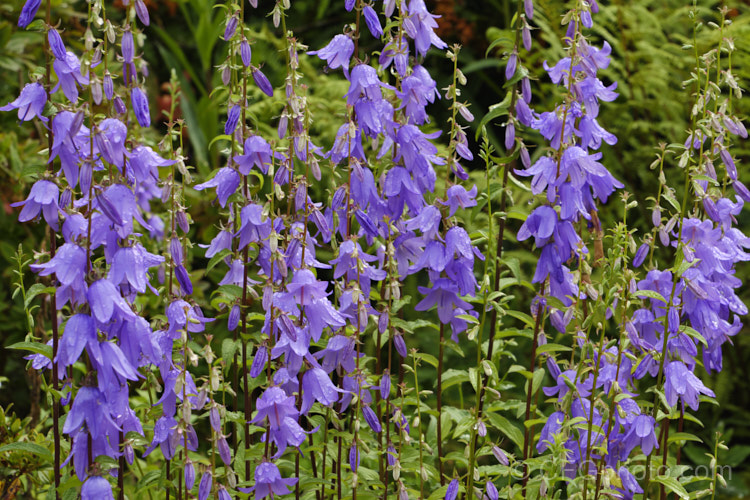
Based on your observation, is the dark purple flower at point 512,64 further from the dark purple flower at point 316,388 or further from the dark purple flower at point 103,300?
the dark purple flower at point 103,300

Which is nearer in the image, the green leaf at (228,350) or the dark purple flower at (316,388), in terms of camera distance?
the dark purple flower at (316,388)

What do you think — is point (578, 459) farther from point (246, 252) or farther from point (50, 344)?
point (50, 344)

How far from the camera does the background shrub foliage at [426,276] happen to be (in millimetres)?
2100

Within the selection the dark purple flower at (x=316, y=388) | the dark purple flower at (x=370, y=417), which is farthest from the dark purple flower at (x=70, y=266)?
the dark purple flower at (x=370, y=417)

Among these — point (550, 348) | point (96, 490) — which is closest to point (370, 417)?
point (550, 348)

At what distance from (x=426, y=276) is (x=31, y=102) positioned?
3137 mm

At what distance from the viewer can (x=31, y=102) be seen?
1.82 metres

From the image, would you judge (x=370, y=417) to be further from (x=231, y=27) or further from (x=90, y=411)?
(x=231, y=27)

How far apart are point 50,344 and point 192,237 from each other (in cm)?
280

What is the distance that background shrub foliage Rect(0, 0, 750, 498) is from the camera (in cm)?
210

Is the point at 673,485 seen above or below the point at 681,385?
below

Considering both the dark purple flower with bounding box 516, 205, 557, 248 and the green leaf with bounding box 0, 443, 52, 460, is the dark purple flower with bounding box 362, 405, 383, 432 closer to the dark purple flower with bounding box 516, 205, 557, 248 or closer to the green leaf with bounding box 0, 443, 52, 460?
the dark purple flower with bounding box 516, 205, 557, 248

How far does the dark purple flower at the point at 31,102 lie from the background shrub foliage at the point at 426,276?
0.06 metres

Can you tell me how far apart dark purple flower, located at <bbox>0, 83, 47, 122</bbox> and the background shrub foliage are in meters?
0.06
